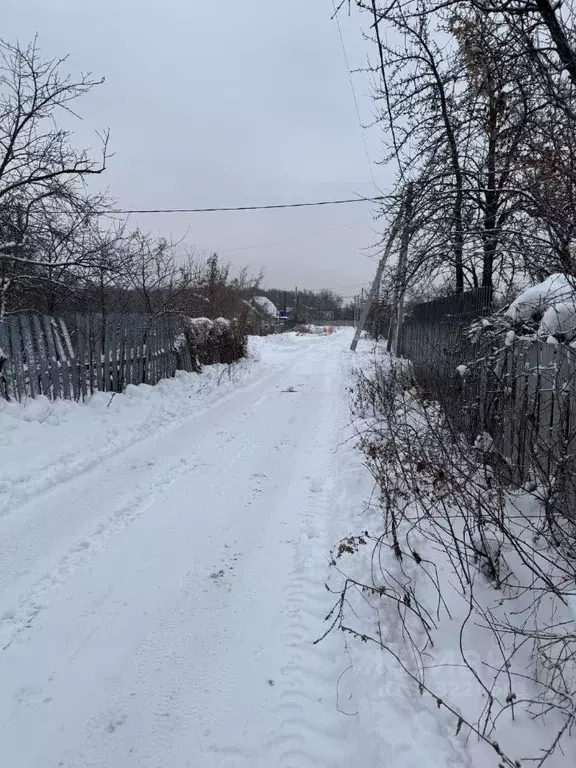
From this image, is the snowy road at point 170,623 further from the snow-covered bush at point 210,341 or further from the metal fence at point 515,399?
the snow-covered bush at point 210,341

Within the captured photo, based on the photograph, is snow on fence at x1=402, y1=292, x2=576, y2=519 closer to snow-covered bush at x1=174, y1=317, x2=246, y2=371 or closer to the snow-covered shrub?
the snow-covered shrub

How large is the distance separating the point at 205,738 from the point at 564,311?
380 cm

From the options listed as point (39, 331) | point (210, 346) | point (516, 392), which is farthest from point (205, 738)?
point (210, 346)

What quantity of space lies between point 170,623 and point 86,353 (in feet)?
20.8

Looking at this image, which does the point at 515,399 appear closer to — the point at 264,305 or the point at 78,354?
the point at 78,354

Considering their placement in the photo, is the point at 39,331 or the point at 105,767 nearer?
the point at 105,767

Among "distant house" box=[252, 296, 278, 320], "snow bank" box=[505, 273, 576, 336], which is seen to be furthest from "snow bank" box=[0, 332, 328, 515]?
"distant house" box=[252, 296, 278, 320]

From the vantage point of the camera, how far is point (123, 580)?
3.13 metres

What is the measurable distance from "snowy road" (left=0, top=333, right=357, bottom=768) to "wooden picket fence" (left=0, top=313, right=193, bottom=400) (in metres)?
2.39

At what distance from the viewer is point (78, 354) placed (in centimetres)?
777

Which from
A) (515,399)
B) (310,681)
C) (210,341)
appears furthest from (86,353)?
(310,681)

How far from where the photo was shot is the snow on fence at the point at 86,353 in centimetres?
655

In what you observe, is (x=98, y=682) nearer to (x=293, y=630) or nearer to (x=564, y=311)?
(x=293, y=630)

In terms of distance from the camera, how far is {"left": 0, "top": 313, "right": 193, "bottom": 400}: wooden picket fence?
6535 millimetres
